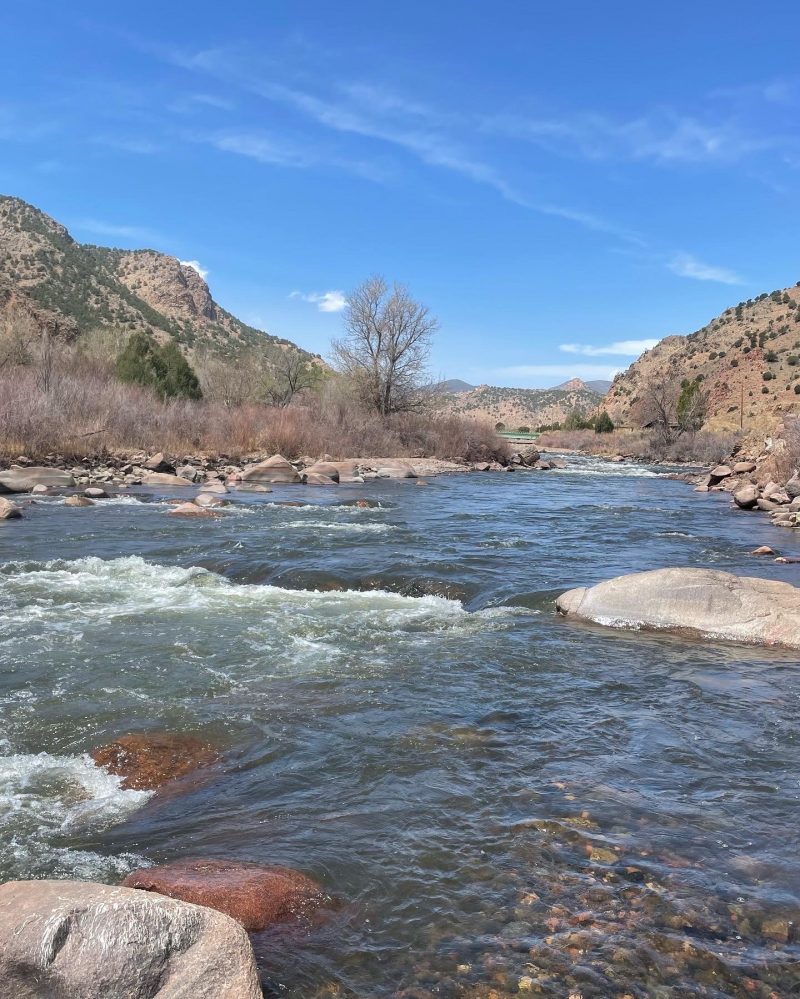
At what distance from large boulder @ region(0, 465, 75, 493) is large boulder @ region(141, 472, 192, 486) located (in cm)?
249

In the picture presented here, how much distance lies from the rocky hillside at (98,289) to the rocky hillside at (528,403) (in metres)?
61.0

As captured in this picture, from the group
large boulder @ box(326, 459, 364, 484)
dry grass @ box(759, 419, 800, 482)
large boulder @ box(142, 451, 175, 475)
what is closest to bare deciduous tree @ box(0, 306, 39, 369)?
large boulder @ box(142, 451, 175, 475)

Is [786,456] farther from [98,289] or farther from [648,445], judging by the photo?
[98,289]

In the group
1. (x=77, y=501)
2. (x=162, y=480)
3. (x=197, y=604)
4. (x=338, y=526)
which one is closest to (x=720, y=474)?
(x=338, y=526)

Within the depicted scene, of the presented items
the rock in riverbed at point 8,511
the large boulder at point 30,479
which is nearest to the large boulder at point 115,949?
the rock in riverbed at point 8,511

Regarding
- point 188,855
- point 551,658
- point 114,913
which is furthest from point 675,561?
point 114,913

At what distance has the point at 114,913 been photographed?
2.60m

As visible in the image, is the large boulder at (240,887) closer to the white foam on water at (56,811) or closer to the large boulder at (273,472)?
the white foam on water at (56,811)

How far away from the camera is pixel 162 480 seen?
24.8 metres

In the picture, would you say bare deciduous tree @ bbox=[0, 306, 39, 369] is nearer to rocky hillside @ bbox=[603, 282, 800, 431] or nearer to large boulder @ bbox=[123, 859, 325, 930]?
large boulder @ bbox=[123, 859, 325, 930]

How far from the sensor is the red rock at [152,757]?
484 cm

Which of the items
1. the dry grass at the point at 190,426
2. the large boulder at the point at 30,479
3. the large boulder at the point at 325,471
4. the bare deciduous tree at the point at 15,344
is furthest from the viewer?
the bare deciduous tree at the point at 15,344

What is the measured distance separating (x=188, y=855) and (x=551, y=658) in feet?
14.6

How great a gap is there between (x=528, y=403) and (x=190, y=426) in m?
154
